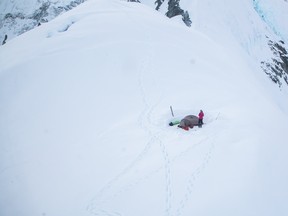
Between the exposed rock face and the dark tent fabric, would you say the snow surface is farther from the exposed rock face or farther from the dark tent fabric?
the exposed rock face

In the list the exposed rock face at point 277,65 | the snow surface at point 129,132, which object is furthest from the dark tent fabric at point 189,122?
the exposed rock face at point 277,65

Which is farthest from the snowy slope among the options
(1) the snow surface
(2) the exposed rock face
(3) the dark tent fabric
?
(3) the dark tent fabric

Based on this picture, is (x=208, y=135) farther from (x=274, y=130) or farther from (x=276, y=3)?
(x=276, y=3)

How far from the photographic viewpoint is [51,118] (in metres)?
14.6

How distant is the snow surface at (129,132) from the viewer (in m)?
9.66

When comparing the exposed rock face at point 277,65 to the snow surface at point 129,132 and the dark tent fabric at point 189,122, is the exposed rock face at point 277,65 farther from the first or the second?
the dark tent fabric at point 189,122

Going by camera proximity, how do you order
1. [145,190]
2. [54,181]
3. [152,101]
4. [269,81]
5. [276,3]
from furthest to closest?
[276,3], [269,81], [152,101], [54,181], [145,190]

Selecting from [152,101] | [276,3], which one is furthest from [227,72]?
[276,3]

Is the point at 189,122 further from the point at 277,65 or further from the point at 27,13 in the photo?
the point at 27,13

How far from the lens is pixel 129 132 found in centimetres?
1323

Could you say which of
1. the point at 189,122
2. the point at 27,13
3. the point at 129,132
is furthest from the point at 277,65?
the point at 27,13

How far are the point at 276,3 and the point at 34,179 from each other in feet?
179

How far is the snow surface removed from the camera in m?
9.66

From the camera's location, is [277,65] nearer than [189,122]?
No
